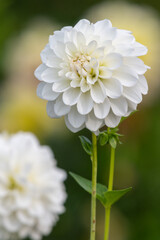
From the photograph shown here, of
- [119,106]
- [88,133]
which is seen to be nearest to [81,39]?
[119,106]

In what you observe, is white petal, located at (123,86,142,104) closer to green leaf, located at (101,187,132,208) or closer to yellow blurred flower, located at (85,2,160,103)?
green leaf, located at (101,187,132,208)

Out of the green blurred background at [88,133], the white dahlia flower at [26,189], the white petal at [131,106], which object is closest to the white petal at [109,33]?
the white petal at [131,106]

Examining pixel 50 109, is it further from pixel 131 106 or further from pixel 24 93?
pixel 24 93

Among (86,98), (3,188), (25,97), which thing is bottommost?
(3,188)

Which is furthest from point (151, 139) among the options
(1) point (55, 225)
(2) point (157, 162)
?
(1) point (55, 225)

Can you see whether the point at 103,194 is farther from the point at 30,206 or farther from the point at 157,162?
the point at 157,162

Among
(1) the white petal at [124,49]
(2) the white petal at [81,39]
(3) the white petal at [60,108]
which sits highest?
(2) the white petal at [81,39]

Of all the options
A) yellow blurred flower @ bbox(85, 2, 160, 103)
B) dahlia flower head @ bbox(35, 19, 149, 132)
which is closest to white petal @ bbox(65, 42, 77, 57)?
dahlia flower head @ bbox(35, 19, 149, 132)

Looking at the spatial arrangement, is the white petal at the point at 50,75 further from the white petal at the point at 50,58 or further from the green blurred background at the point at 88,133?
the green blurred background at the point at 88,133
